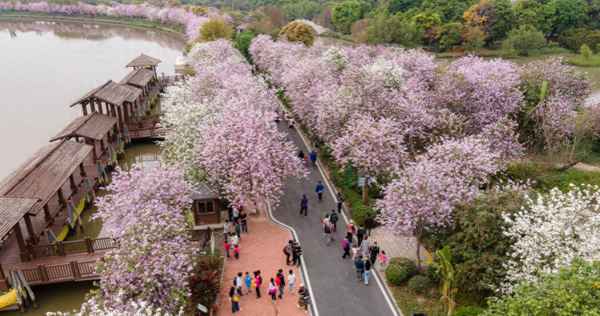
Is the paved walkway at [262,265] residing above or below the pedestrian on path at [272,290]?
below

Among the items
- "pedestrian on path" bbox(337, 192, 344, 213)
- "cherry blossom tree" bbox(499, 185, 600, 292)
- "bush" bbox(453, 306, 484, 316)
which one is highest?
"cherry blossom tree" bbox(499, 185, 600, 292)

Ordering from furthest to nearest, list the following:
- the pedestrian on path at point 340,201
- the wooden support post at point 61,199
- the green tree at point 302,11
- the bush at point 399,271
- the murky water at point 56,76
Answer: the green tree at point 302,11
the murky water at point 56,76
the pedestrian on path at point 340,201
the wooden support post at point 61,199
the bush at point 399,271

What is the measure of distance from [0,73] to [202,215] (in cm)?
6498

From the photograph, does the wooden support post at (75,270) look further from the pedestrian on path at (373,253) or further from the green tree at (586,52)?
the green tree at (586,52)

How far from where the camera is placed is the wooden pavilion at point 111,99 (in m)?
36.4

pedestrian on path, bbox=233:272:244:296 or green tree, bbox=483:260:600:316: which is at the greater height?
green tree, bbox=483:260:600:316

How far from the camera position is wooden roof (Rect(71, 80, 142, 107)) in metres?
36.1

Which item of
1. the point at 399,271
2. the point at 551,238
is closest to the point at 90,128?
the point at 399,271

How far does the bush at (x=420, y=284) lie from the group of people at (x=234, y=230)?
8.88 m

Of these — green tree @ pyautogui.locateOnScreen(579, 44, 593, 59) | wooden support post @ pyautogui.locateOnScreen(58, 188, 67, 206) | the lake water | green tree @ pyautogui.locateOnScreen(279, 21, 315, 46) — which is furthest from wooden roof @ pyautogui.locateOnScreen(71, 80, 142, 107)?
green tree @ pyautogui.locateOnScreen(579, 44, 593, 59)

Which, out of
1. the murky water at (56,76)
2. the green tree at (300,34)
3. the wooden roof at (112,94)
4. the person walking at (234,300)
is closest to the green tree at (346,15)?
the green tree at (300,34)

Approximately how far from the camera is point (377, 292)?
2059 centimetres

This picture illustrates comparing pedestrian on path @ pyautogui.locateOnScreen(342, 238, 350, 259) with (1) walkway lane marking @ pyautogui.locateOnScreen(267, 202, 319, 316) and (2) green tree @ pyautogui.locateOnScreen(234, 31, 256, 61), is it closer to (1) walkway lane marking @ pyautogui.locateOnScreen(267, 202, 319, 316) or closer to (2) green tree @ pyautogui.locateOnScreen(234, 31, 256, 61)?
(1) walkway lane marking @ pyautogui.locateOnScreen(267, 202, 319, 316)

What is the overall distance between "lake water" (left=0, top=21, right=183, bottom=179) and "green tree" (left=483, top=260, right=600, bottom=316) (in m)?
37.1
